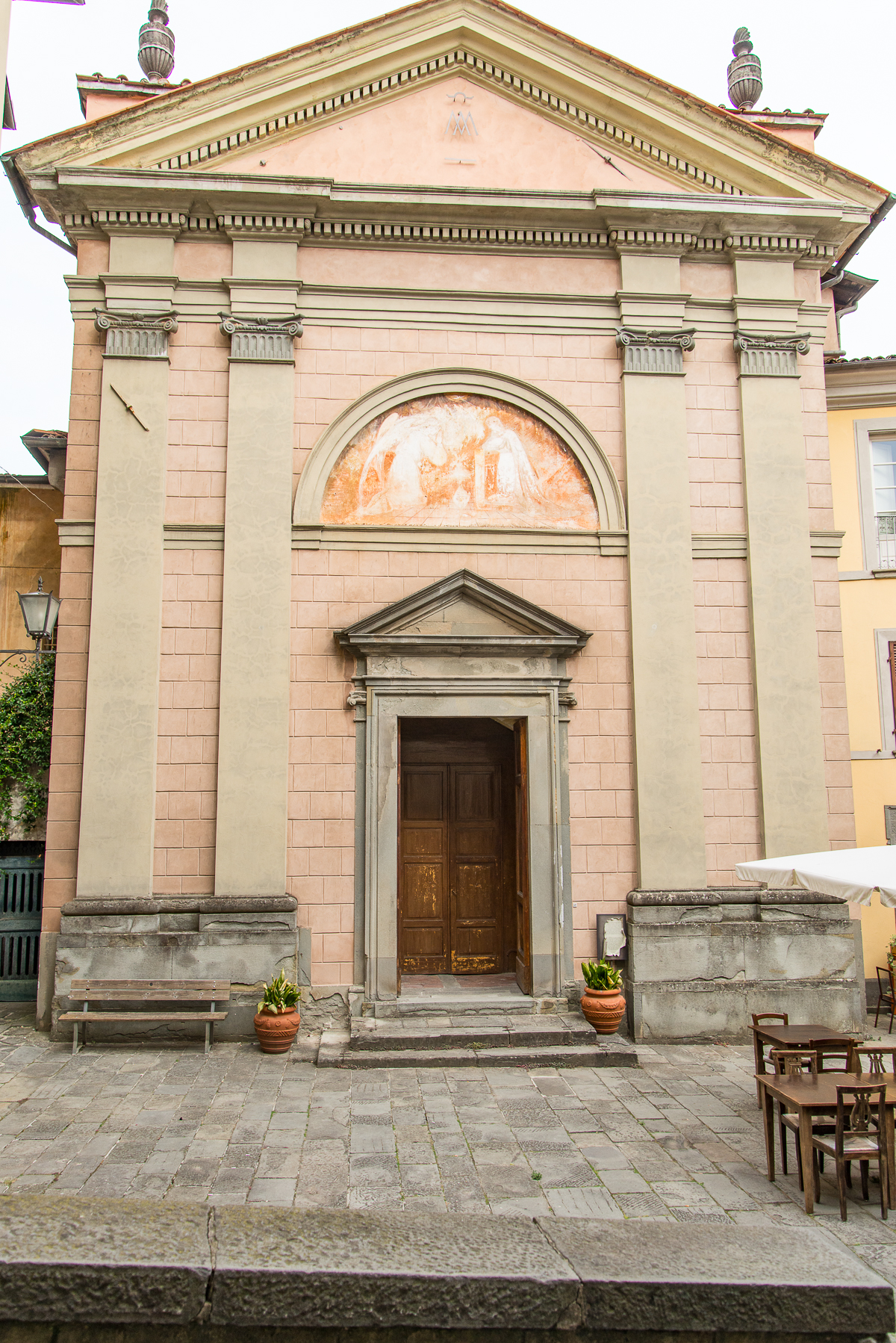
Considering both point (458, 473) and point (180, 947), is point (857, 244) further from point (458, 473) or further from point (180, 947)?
point (180, 947)

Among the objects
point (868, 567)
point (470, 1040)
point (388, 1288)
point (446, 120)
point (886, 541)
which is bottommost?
Result: point (470, 1040)

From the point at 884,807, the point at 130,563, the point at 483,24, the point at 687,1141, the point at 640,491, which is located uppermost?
the point at 483,24

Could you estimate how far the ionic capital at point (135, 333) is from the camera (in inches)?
372

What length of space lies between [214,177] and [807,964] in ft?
33.9

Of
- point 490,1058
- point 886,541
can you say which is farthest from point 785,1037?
point 886,541

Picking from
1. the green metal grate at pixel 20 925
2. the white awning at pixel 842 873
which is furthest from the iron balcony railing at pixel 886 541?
the green metal grate at pixel 20 925

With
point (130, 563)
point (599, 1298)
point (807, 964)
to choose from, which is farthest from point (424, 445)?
point (599, 1298)

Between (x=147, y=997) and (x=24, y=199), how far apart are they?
865 centimetres

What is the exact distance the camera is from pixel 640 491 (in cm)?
978

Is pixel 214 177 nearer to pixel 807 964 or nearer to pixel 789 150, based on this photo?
pixel 789 150

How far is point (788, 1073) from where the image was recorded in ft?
19.8

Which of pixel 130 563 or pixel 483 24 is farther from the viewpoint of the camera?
pixel 483 24

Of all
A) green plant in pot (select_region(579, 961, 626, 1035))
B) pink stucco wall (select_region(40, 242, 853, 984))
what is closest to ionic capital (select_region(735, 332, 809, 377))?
pink stucco wall (select_region(40, 242, 853, 984))

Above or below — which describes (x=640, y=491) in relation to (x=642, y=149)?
below
